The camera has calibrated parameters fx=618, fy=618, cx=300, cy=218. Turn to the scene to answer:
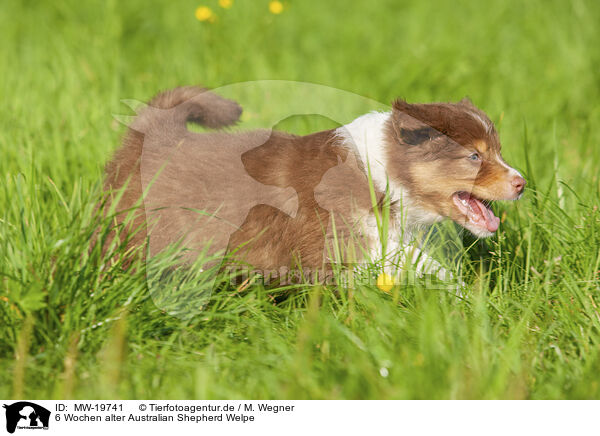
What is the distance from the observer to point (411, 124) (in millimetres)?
2723

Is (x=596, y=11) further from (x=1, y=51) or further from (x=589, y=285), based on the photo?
(x=1, y=51)

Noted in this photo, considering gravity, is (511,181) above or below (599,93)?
below

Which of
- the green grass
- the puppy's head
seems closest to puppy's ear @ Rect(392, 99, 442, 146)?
the puppy's head

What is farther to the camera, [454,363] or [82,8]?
[82,8]

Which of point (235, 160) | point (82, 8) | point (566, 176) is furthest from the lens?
point (82, 8)

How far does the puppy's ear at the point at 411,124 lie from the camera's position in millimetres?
2727

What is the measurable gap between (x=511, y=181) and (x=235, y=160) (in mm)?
1258
